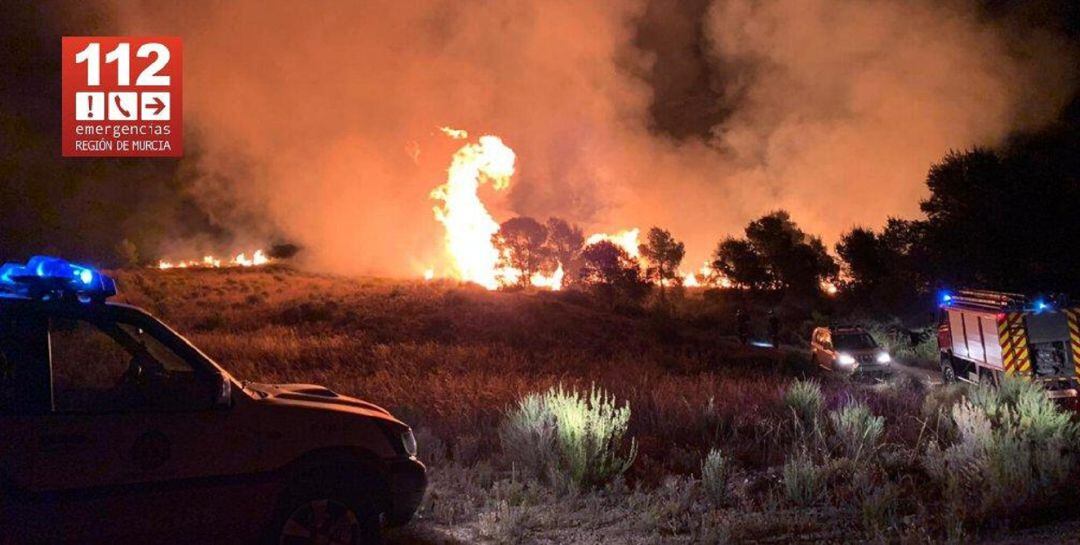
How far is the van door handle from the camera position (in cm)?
367

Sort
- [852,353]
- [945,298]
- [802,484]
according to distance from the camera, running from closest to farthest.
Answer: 1. [802,484]
2. [945,298]
3. [852,353]

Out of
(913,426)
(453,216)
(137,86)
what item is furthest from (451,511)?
(453,216)

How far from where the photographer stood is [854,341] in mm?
21234

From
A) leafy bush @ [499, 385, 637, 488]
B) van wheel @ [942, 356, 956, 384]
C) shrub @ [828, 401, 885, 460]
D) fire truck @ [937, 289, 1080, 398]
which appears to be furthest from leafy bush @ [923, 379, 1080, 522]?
van wheel @ [942, 356, 956, 384]

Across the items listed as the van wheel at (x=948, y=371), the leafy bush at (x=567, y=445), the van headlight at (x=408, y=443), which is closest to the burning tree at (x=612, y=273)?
the van wheel at (x=948, y=371)

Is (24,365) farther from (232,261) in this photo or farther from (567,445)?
(232,261)

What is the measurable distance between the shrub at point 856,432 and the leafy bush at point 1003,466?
640mm

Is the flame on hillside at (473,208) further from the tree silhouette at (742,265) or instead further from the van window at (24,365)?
the van window at (24,365)

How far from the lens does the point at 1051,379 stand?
47.5 ft

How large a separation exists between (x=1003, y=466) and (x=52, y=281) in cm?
727

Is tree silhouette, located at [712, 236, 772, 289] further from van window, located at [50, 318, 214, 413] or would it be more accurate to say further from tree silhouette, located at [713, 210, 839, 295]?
van window, located at [50, 318, 214, 413]

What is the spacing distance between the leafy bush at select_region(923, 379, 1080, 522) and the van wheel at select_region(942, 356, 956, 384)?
1182 cm

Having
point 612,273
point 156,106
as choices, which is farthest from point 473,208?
point 156,106

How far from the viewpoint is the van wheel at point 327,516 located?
426 centimetres
